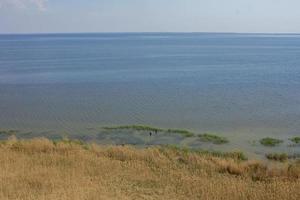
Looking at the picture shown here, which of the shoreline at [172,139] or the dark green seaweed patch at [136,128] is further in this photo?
the dark green seaweed patch at [136,128]

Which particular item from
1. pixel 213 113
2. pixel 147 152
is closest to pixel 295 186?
pixel 147 152

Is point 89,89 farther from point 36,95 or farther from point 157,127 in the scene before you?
point 157,127

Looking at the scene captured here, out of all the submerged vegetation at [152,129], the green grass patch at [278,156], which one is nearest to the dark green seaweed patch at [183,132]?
the submerged vegetation at [152,129]

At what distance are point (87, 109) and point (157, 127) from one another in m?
8.34

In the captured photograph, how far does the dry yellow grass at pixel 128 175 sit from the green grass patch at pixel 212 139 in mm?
5183

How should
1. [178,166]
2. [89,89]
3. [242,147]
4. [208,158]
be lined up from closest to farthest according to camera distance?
[178,166], [208,158], [242,147], [89,89]

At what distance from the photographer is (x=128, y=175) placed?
51.1 ft

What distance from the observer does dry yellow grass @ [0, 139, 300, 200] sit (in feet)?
43.1

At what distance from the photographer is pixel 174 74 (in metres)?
58.3

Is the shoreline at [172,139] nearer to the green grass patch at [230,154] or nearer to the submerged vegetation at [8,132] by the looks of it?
the submerged vegetation at [8,132]

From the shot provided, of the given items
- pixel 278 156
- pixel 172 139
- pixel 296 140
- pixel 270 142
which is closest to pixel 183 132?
pixel 172 139

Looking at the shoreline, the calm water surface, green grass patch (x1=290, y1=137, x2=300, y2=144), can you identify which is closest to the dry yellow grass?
the shoreline

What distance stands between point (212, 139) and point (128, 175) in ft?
32.9

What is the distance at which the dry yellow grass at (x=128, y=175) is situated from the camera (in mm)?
13125
